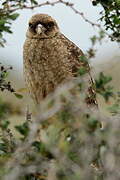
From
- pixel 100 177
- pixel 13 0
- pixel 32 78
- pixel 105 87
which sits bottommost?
pixel 32 78

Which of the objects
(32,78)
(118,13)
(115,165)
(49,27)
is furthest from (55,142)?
(49,27)

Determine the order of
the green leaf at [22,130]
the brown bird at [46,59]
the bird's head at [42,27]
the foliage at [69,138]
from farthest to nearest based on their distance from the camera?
the bird's head at [42,27]
the brown bird at [46,59]
the green leaf at [22,130]
the foliage at [69,138]

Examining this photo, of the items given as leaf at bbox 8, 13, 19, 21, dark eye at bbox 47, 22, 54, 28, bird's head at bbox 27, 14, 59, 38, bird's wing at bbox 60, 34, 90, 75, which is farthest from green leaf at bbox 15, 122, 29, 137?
dark eye at bbox 47, 22, 54, 28

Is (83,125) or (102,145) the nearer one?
(83,125)

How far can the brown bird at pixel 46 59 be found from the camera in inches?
211

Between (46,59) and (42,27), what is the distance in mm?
562

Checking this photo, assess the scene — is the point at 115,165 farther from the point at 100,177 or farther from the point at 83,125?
the point at 100,177

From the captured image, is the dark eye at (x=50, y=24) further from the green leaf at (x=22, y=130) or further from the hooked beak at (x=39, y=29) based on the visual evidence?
the green leaf at (x=22, y=130)

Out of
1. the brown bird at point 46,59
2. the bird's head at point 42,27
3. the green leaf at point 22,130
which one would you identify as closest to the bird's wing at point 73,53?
the brown bird at point 46,59

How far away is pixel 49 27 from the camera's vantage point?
590 centimetres

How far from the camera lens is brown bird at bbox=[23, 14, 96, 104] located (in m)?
5.37

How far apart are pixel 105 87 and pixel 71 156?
0.37 m

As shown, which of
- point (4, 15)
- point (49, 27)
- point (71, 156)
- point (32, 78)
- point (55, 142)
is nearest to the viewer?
point (55, 142)

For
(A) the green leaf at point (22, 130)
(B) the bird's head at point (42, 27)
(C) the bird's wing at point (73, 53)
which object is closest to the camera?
(A) the green leaf at point (22, 130)
